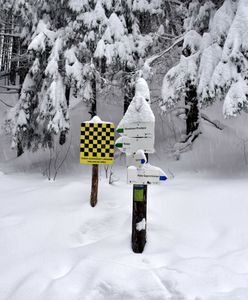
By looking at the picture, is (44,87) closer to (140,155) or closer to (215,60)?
(215,60)

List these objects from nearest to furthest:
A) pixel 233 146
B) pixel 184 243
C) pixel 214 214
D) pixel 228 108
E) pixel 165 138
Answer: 1. pixel 184 243
2. pixel 214 214
3. pixel 228 108
4. pixel 233 146
5. pixel 165 138

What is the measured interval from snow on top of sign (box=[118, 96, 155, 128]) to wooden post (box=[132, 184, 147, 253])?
0.88 meters

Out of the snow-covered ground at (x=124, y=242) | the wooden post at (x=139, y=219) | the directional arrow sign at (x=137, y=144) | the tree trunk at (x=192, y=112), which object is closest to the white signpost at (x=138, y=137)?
the directional arrow sign at (x=137, y=144)

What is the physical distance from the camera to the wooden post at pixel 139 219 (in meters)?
4.34

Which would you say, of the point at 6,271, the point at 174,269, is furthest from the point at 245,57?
the point at 6,271

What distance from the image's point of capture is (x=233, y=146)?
941 centimetres

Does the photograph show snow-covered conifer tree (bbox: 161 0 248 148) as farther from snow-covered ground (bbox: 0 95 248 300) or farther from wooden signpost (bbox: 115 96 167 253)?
wooden signpost (bbox: 115 96 167 253)

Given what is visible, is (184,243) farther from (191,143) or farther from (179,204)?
(191,143)

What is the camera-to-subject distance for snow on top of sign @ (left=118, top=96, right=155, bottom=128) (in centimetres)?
428

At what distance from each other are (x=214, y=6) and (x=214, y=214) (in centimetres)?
545

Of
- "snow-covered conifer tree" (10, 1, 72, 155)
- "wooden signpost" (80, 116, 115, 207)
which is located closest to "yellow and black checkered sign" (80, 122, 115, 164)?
"wooden signpost" (80, 116, 115, 207)

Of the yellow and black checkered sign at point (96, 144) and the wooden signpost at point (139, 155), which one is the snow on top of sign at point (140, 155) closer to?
the wooden signpost at point (139, 155)

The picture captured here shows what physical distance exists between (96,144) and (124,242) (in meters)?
1.89

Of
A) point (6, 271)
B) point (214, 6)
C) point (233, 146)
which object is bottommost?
point (6, 271)
